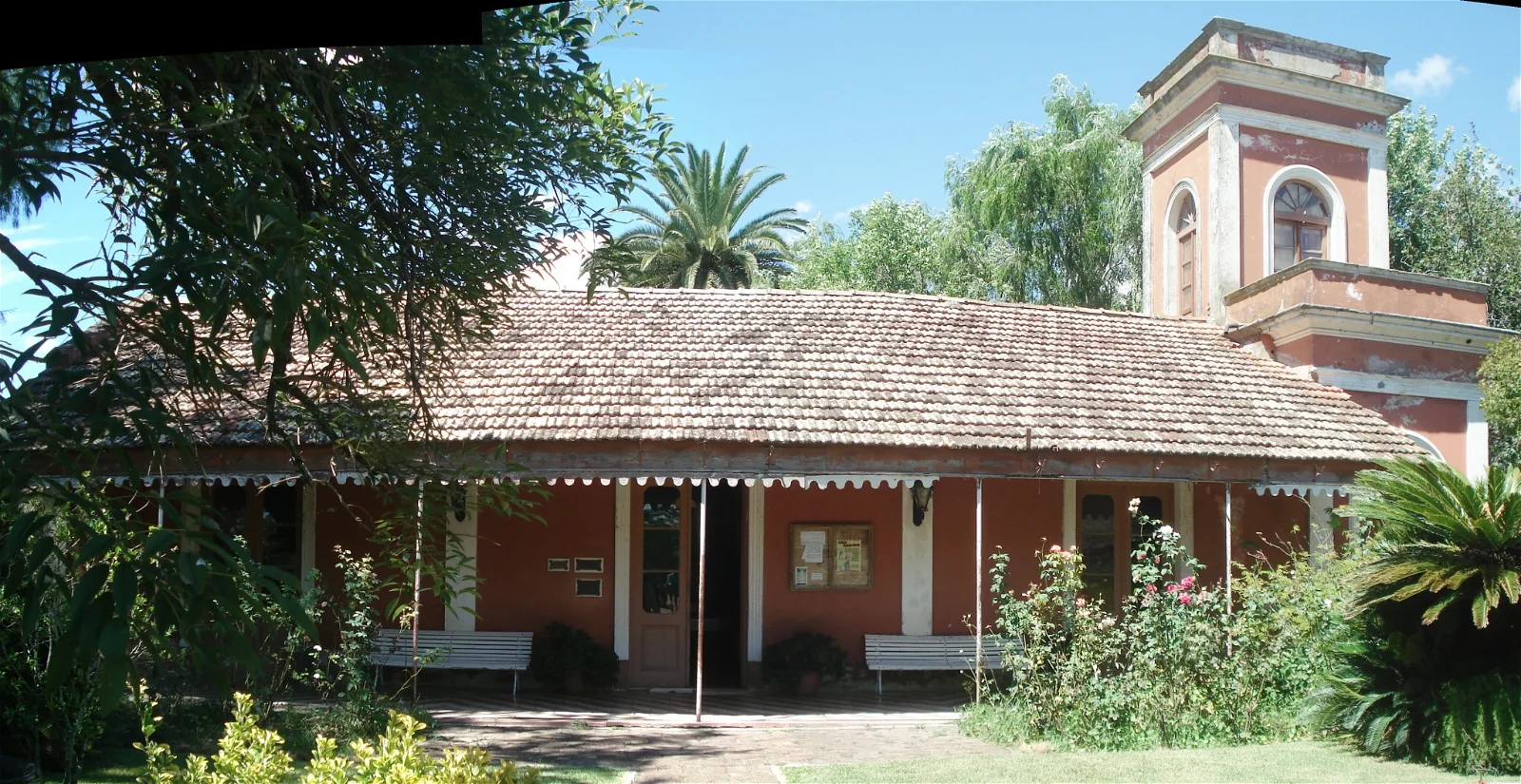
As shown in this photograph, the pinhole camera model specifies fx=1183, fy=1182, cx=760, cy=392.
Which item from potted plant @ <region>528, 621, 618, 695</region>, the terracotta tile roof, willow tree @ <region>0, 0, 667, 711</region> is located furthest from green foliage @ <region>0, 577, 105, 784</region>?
potted plant @ <region>528, 621, 618, 695</region>

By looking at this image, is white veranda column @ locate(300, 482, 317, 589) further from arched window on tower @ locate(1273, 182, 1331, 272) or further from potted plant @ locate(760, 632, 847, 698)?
arched window on tower @ locate(1273, 182, 1331, 272)

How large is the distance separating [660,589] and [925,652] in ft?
9.67

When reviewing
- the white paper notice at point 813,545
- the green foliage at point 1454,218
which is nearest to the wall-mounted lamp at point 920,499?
the white paper notice at point 813,545

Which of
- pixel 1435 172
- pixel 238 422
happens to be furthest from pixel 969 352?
pixel 1435 172

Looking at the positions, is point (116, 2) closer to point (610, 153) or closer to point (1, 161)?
point (1, 161)

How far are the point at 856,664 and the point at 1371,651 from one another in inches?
220

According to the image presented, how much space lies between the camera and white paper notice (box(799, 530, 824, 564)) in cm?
1300

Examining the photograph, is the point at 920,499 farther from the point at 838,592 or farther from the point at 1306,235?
the point at 1306,235

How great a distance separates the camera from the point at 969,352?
44.2ft

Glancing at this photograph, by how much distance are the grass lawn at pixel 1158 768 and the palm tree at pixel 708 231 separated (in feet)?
60.0

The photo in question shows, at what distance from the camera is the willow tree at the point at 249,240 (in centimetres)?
291

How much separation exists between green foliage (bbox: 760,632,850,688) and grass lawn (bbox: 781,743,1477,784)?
3.75 meters

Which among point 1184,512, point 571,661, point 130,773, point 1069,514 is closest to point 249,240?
point 130,773

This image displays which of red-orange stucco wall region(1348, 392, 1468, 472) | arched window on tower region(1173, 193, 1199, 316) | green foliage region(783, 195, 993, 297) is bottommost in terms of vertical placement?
red-orange stucco wall region(1348, 392, 1468, 472)
